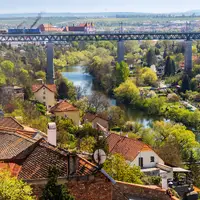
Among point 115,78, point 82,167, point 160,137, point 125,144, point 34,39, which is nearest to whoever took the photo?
point 82,167

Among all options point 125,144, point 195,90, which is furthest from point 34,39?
point 125,144

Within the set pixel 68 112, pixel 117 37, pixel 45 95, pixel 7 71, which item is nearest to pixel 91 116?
pixel 68 112

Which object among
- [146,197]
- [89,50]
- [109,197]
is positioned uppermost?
[109,197]

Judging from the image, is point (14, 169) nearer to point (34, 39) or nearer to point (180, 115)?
point (180, 115)

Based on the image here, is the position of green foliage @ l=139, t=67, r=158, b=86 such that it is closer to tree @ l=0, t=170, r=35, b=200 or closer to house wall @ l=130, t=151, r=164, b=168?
house wall @ l=130, t=151, r=164, b=168

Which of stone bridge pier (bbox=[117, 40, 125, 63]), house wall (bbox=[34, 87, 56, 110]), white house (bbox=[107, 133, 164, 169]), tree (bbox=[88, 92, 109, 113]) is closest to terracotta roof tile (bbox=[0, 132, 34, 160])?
white house (bbox=[107, 133, 164, 169])

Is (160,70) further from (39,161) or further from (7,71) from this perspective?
(39,161)
